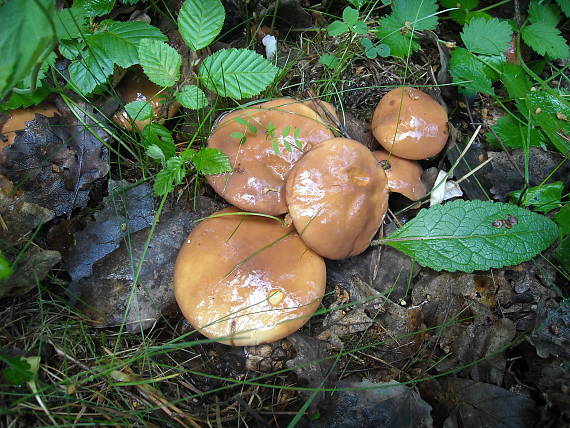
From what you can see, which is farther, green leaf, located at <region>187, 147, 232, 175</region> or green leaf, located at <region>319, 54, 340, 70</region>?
green leaf, located at <region>319, 54, 340, 70</region>

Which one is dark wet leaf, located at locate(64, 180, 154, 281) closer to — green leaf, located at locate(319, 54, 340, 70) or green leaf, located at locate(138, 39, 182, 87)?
green leaf, located at locate(138, 39, 182, 87)

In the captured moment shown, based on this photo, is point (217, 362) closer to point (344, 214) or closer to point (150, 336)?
point (150, 336)

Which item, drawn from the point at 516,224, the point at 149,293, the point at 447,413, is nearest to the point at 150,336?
the point at 149,293

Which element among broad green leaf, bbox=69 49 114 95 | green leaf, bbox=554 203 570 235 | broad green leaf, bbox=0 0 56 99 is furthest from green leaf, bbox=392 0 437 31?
broad green leaf, bbox=0 0 56 99

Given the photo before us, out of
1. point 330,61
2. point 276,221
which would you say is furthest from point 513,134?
point 276,221

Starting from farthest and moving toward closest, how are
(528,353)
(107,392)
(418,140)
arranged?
(418,140) < (528,353) < (107,392)

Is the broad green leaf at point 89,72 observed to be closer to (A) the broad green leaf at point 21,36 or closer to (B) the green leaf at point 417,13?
(A) the broad green leaf at point 21,36

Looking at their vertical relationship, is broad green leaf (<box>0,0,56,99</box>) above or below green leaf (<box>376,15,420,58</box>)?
above

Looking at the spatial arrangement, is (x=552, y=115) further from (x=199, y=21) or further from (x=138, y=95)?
(x=138, y=95)
